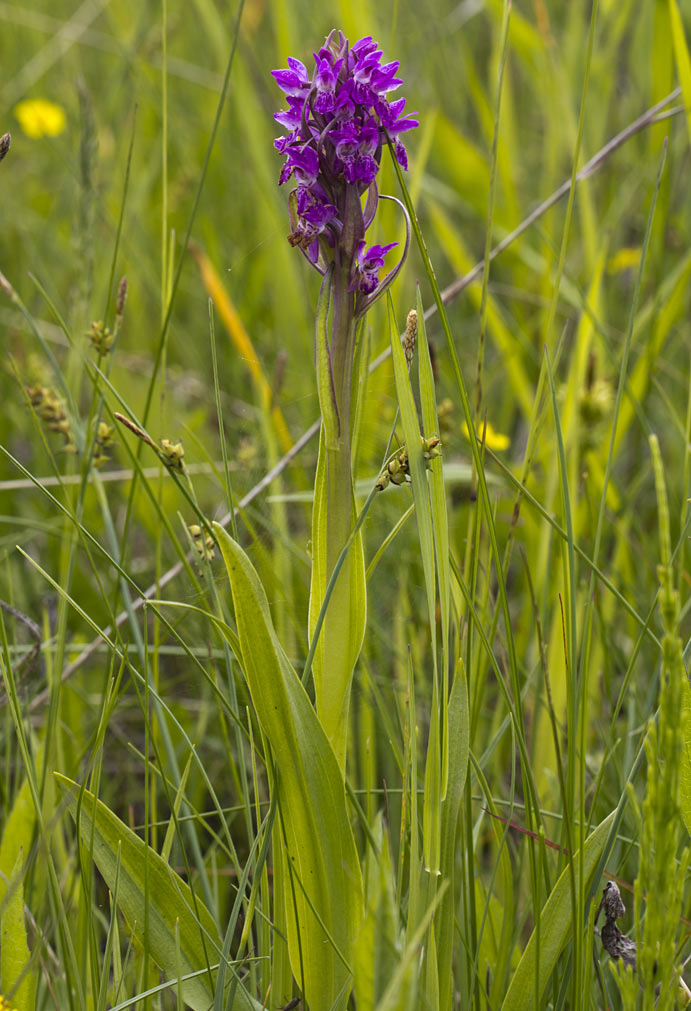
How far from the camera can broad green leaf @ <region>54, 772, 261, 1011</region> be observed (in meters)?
0.87

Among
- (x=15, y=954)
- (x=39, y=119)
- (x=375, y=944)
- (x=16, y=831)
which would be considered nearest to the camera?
(x=375, y=944)

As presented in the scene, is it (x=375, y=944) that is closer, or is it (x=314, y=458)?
(x=375, y=944)

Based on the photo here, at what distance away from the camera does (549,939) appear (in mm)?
843

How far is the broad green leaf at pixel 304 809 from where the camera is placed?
0.78 metres

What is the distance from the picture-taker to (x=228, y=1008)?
83cm

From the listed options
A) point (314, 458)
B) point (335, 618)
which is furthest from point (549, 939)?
point (314, 458)

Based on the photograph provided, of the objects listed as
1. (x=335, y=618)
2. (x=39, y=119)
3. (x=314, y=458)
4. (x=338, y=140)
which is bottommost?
(x=335, y=618)

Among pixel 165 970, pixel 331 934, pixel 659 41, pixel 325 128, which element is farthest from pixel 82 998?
pixel 659 41

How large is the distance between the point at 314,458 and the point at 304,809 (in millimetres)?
909

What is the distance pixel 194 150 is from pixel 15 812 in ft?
9.51

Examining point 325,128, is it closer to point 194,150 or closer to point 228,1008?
point 228,1008

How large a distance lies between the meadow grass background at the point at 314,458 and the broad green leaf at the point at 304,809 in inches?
2.2

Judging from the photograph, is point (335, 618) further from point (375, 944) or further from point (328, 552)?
point (375, 944)

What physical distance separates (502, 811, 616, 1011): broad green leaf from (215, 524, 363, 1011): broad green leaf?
162 mm
